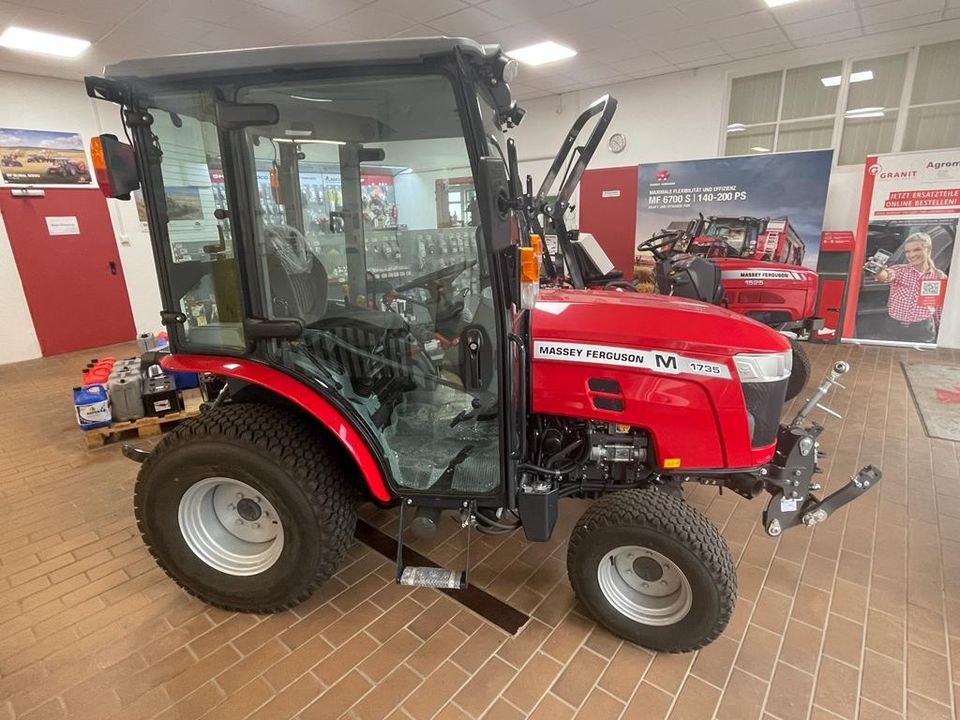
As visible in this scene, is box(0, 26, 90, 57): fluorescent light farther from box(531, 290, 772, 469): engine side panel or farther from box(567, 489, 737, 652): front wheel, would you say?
box(567, 489, 737, 652): front wheel

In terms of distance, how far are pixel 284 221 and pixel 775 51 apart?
711cm

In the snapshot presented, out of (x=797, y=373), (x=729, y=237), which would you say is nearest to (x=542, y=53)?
(x=729, y=237)

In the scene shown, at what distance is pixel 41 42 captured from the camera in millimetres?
4875

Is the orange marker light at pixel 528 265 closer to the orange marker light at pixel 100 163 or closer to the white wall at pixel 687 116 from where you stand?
the orange marker light at pixel 100 163

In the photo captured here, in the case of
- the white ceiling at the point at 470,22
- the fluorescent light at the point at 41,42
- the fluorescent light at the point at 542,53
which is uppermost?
the fluorescent light at the point at 542,53

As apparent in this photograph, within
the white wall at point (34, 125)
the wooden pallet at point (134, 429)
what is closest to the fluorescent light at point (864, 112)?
the wooden pallet at point (134, 429)

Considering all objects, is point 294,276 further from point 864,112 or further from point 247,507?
point 864,112

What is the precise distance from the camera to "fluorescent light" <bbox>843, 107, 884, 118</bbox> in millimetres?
6168

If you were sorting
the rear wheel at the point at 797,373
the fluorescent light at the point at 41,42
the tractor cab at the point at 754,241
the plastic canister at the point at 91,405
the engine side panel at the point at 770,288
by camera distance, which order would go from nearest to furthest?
the plastic canister at the point at 91,405, the rear wheel at the point at 797,373, the fluorescent light at the point at 41,42, the engine side panel at the point at 770,288, the tractor cab at the point at 754,241

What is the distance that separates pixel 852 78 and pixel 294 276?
7.51 meters

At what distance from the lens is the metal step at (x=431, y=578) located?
6.17ft

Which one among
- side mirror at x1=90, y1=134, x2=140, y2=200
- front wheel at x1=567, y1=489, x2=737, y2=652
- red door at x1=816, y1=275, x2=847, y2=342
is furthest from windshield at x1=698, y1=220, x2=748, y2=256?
side mirror at x1=90, y1=134, x2=140, y2=200

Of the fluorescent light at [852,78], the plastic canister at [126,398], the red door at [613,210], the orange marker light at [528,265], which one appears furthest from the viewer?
the red door at [613,210]

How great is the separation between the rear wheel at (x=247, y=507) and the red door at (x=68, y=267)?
5929mm
